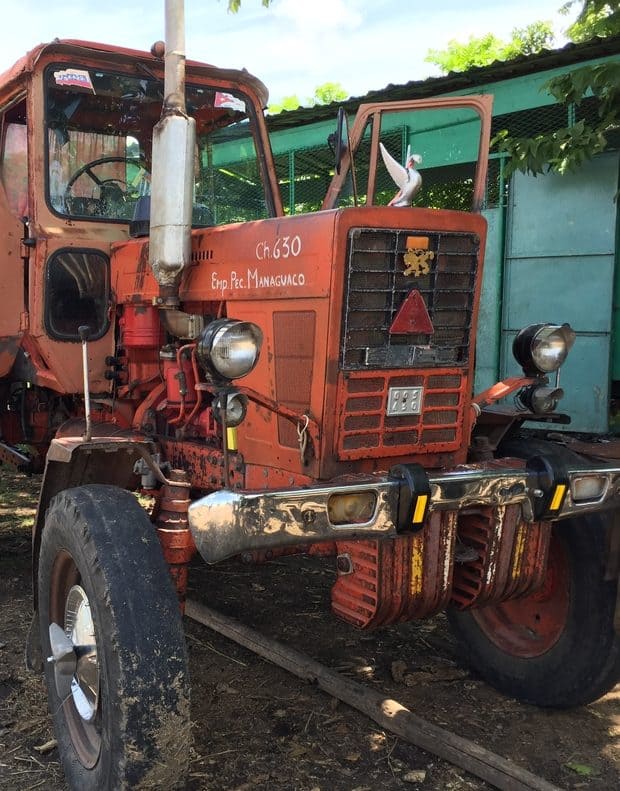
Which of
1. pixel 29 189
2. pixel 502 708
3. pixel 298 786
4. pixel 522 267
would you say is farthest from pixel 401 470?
pixel 522 267

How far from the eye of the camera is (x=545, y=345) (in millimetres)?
3541

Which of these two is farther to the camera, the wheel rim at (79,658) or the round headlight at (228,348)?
the wheel rim at (79,658)

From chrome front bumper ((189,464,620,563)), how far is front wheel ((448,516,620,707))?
599mm

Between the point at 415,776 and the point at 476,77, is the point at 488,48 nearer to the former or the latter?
the point at 476,77

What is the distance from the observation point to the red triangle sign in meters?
3.04

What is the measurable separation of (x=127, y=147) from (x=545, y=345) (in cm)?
243

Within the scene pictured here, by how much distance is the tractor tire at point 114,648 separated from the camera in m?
2.49

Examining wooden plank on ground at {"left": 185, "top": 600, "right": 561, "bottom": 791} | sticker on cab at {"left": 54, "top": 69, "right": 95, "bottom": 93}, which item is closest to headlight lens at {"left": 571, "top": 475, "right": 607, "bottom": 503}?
wooden plank on ground at {"left": 185, "top": 600, "right": 561, "bottom": 791}

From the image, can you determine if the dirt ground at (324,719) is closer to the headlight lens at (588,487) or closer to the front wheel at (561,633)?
the front wheel at (561,633)

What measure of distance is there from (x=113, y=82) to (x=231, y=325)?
2.10 metres

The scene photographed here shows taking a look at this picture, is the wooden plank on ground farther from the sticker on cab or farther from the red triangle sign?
the sticker on cab

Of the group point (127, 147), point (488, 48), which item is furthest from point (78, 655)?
point (488, 48)

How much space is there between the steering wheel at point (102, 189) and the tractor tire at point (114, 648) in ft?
5.71

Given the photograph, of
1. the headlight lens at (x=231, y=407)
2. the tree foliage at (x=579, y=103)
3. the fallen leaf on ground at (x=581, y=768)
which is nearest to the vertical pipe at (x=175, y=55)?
the headlight lens at (x=231, y=407)
